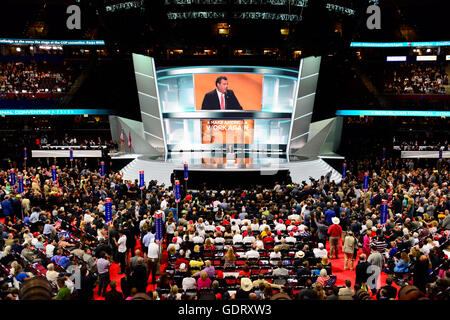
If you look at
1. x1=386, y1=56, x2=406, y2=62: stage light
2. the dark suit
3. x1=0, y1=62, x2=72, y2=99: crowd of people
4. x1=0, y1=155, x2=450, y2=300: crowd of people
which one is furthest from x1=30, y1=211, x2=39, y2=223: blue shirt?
x1=386, y1=56, x2=406, y2=62: stage light

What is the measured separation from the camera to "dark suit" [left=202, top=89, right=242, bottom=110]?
3334 cm

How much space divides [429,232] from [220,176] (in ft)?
43.4

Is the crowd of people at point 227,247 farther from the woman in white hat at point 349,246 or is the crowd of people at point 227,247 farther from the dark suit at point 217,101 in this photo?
the dark suit at point 217,101

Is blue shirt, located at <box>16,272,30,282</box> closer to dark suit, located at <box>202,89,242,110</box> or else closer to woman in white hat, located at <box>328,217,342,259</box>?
woman in white hat, located at <box>328,217,342,259</box>

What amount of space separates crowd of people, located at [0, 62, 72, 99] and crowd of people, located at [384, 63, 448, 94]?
34944 mm

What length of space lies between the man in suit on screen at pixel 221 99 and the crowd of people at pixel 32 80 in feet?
55.6

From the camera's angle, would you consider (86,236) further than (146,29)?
No

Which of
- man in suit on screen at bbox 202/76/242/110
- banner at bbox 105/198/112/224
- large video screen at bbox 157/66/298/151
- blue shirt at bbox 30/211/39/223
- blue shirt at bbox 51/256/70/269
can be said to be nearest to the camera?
blue shirt at bbox 51/256/70/269

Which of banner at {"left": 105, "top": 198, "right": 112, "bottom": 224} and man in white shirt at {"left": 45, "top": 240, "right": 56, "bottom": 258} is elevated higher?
banner at {"left": 105, "top": 198, "right": 112, "bottom": 224}

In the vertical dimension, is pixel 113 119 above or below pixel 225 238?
above

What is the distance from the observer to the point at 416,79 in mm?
43750

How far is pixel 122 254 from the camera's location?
38.5 ft
